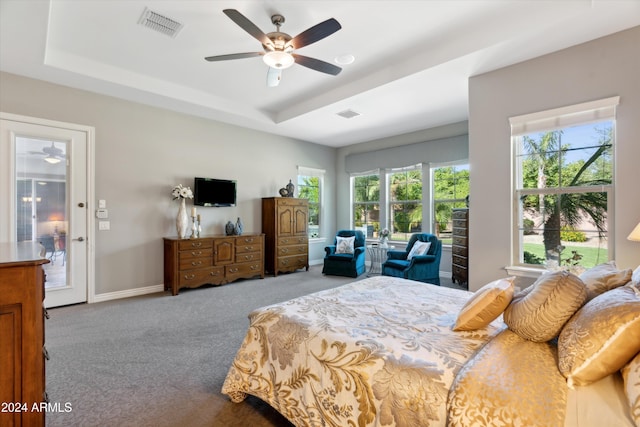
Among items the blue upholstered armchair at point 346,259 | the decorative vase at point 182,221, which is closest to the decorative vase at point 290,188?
the blue upholstered armchair at point 346,259

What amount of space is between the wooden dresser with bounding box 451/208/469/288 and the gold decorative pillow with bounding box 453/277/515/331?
343 centimetres

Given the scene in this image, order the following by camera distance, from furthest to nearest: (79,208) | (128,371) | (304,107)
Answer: (304,107) < (79,208) < (128,371)

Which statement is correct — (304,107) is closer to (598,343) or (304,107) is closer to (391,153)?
(391,153)

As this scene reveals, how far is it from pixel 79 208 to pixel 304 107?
3515 millimetres

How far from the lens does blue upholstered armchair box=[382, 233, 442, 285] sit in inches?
182

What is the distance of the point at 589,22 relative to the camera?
2578 mm

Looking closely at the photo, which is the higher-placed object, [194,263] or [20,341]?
[20,341]

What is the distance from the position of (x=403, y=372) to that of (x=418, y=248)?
4037mm

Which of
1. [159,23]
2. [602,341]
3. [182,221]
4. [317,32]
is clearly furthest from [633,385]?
[182,221]

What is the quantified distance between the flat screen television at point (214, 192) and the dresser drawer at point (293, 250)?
50.2 inches

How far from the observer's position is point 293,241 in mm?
6027

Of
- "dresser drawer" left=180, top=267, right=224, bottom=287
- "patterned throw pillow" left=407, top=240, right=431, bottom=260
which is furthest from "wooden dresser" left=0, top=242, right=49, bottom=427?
"patterned throw pillow" left=407, top=240, right=431, bottom=260

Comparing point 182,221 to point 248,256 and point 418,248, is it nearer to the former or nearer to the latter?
point 248,256

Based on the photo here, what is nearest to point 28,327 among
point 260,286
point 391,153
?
point 260,286
